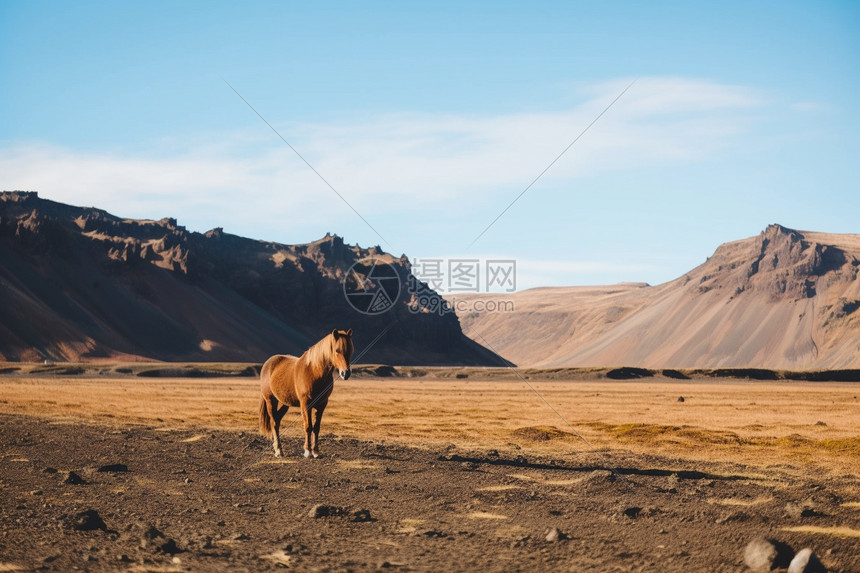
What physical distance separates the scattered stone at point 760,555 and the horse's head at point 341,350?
9.45 meters

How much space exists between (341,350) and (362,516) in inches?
239

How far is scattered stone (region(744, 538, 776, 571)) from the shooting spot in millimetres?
9250

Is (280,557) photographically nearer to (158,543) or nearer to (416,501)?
(158,543)

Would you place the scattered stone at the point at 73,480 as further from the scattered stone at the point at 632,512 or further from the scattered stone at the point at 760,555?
the scattered stone at the point at 760,555

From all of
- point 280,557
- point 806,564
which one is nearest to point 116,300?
point 280,557

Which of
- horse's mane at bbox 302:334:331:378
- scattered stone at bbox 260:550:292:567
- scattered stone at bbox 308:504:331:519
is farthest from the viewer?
horse's mane at bbox 302:334:331:378

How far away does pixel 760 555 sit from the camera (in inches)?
370

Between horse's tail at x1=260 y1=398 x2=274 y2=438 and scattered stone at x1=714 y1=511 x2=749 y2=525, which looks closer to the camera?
scattered stone at x1=714 y1=511 x2=749 y2=525

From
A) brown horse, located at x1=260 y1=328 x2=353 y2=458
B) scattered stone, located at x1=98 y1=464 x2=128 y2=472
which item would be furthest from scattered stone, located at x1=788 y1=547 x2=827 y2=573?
scattered stone, located at x1=98 y1=464 x2=128 y2=472

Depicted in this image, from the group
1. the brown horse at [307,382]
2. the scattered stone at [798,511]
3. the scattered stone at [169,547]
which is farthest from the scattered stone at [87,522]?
the scattered stone at [798,511]

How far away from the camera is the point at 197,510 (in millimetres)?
12547

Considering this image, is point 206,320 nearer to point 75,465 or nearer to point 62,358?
point 62,358

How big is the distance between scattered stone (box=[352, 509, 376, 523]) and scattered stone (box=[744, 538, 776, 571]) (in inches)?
210

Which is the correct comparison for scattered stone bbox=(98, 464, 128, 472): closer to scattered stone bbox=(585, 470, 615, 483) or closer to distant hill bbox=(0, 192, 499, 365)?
scattered stone bbox=(585, 470, 615, 483)
